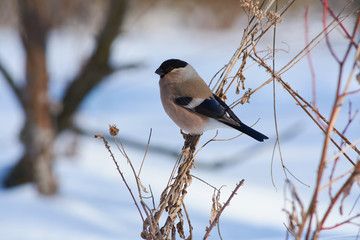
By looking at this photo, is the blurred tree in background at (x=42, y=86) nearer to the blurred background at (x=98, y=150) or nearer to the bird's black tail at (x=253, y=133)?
the blurred background at (x=98, y=150)

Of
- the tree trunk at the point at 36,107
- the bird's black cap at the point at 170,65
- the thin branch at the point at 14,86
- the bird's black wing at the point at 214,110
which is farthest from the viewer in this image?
the thin branch at the point at 14,86

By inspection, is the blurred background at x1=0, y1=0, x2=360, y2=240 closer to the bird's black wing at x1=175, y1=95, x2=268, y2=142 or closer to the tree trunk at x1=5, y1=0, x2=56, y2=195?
the tree trunk at x1=5, y1=0, x2=56, y2=195

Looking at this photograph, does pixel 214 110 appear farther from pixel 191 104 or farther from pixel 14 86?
pixel 14 86

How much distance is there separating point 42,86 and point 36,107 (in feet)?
0.80

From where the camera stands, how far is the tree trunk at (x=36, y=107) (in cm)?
477

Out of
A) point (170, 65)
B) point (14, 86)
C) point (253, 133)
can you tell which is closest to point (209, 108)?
point (253, 133)

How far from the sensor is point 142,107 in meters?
9.04

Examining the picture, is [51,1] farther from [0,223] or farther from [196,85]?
[196,85]

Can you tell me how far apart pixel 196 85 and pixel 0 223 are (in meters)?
2.92

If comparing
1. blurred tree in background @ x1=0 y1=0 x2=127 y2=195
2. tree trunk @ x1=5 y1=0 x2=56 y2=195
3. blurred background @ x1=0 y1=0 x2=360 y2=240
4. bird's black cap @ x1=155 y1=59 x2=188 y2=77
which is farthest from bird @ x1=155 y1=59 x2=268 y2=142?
tree trunk @ x1=5 y1=0 x2=56 y2=195

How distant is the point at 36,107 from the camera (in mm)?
4953

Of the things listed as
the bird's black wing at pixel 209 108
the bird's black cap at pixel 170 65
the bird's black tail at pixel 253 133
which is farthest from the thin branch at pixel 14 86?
the bird's black tail at pixel 253 133

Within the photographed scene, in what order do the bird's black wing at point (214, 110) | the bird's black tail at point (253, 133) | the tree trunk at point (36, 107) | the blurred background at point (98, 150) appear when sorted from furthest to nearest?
the tree trunk at point (36, 107) < the blurred background at point (98, 150) < the bird's black wing at point (214, 110) < the bird's black tail at point (253, 133)

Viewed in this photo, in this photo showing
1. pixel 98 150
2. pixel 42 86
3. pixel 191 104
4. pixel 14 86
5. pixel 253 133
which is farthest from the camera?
pixel 98 150
